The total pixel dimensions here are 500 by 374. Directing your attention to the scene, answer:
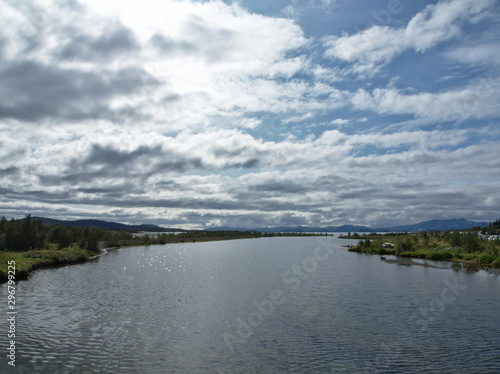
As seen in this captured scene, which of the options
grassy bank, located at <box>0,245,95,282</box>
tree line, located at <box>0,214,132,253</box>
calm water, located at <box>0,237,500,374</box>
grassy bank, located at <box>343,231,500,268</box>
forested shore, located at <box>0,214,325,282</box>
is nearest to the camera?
calm water, located at <box>0,237,500,374</box>

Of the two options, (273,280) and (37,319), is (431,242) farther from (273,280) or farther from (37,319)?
(37,319)

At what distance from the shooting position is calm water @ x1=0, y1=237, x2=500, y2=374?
2083 centimetres

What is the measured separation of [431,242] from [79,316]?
120122 mm

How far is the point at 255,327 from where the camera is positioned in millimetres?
28984

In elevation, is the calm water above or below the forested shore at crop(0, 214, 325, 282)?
below

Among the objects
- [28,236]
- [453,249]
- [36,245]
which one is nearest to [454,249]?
[453,249]

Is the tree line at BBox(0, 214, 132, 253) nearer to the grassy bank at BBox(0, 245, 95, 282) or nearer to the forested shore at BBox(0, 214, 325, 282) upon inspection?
the forested shore at BBox(0, 214, 325, 282)

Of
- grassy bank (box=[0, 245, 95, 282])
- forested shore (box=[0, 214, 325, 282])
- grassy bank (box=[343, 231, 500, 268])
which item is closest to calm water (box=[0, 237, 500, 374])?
grassy bank (box=[0, 245, 95, 282])

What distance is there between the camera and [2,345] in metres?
22.5

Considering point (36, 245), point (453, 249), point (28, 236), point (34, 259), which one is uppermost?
point (28, 236)

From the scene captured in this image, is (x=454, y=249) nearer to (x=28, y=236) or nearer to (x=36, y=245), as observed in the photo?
(x=36, y=245)

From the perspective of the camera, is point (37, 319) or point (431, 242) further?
point (431, 242)

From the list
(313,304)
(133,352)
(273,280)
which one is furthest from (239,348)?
(273,280)

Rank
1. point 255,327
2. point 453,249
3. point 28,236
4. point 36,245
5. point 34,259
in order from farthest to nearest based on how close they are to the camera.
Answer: point 453,249 → point 36,245 → point 28,236 → point 34,259 → point 255,327
